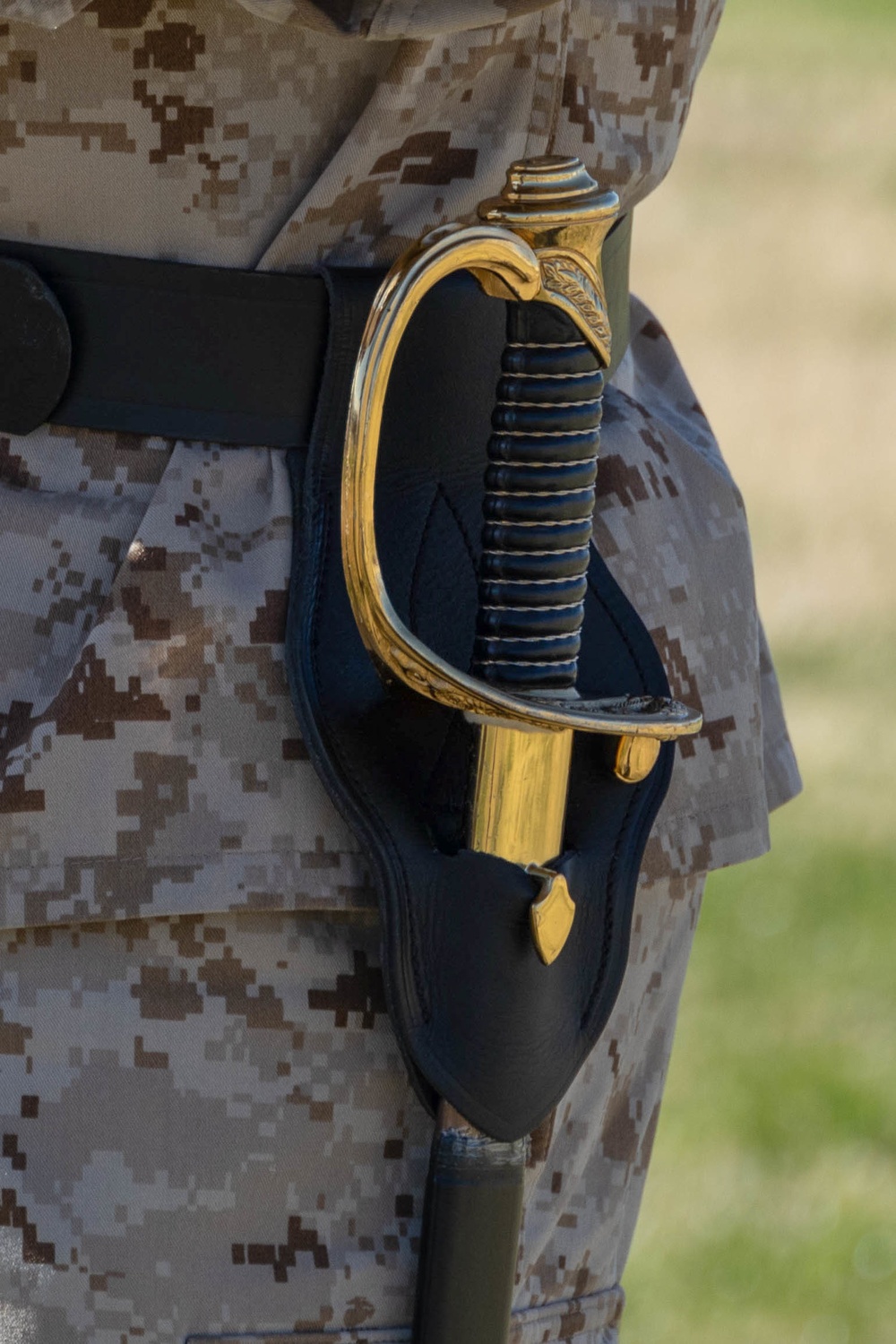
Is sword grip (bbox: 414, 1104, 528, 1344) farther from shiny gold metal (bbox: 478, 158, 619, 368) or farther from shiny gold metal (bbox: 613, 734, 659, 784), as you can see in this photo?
shiny gold metal (bbox: 478, 158, 619, 368)

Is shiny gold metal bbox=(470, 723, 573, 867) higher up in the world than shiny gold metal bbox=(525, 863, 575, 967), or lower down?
higher up

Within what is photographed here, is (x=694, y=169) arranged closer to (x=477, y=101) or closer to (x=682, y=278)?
(x=682, y=278)

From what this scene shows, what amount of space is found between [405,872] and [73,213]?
33 centimetres

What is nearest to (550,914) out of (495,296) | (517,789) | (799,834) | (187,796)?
(517,789)

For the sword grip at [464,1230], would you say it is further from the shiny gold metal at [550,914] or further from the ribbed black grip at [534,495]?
the ribbed black grip at [534,495]

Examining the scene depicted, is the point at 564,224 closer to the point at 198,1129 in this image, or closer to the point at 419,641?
the point at 419,641

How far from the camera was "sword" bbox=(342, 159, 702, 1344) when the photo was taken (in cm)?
90

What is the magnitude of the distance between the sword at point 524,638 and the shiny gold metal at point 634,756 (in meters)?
0.02

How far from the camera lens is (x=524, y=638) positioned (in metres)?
0.93

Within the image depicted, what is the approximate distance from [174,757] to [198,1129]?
16 cm

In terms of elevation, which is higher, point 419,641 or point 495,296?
point 495,296

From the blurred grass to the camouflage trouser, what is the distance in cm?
150

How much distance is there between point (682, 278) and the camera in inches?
322

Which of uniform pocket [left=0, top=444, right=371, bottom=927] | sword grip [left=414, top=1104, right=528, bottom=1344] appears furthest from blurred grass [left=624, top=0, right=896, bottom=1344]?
uniform pocket [left=0, top=444, right=371, bottom=927]
